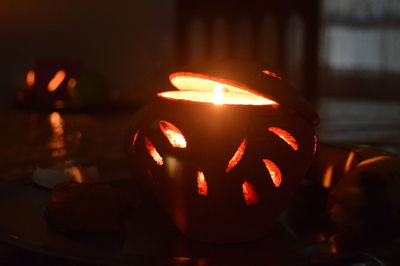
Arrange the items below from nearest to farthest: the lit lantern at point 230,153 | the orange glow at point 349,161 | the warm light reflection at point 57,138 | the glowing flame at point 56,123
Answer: the lit lantern at point 230,153, the orange glow at point 349,161, the warm light reflection at point 57,138, the glowing flame at point 56,123

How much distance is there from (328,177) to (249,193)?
204 mm

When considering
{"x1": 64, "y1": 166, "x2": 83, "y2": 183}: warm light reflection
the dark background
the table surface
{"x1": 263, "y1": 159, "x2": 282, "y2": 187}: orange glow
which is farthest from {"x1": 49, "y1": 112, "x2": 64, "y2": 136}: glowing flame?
the dark background

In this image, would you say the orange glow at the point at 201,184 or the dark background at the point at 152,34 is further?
the dark background at the point at 152,34

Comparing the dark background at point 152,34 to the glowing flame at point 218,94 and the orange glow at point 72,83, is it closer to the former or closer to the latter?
the orange glow at point 72,83

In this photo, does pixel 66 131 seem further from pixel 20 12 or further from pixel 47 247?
pixel 20 12

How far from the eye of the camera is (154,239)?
505 millimetres

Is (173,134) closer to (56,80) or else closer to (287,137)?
(287,137)

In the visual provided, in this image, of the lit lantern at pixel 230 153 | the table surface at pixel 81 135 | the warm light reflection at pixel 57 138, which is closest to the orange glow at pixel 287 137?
the lit lantern at pixel 230 153

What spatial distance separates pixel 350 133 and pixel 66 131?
1.91ft

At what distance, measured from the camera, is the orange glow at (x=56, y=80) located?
1.66m

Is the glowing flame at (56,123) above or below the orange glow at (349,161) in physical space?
below

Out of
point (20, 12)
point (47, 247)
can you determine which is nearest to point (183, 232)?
point (47, 247)

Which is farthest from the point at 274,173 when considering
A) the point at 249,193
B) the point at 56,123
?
the point at 56,123

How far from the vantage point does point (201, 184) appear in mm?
510
